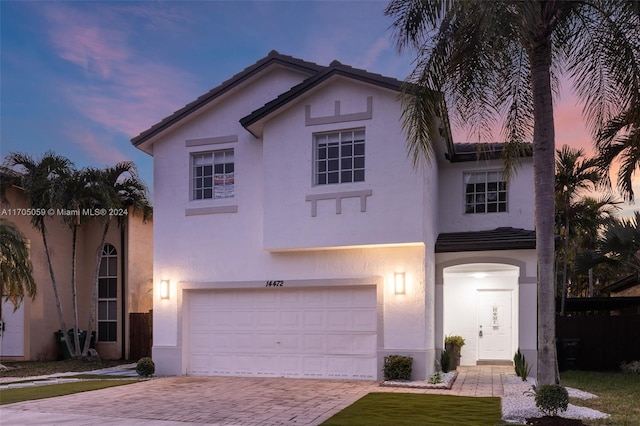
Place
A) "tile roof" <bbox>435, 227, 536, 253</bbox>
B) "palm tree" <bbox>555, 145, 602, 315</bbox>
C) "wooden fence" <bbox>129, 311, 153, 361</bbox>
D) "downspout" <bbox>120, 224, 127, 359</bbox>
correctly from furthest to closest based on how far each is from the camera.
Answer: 1. "palm tree" <bbox>555, 145, 602, 315</bbox>
2. "downspout" <bbox>120, 224, 127, 359</bbox>
3. "wooden fence" <bbox>129, 311, 153, 361</bbox>
4. "tile roof" <bbox>435, 227, 536, 253</bbox>

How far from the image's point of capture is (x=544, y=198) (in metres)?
10.6

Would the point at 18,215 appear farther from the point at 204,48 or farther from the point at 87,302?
the point at 204,48

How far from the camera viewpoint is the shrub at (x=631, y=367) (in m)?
16.0

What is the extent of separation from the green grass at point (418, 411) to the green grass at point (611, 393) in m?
1.69

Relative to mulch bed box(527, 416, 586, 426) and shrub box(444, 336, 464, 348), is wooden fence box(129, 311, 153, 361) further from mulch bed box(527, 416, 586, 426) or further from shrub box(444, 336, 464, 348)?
mulch bed box(527, 416, 586, 426)

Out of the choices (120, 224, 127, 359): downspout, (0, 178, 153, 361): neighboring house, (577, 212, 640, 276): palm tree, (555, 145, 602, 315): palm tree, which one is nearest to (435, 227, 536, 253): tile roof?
(577, 212, 640, 276): palm tree

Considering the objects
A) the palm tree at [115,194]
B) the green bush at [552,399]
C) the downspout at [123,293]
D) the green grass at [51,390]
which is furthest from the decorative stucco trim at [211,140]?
the green bush at [552,399]

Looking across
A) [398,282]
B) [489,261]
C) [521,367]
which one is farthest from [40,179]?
[521,367]

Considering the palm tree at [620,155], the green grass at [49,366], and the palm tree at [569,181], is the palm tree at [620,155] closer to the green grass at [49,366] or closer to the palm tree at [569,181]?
the palm tree at [569,181]

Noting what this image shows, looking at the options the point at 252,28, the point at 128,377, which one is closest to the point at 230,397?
the point at 128,377

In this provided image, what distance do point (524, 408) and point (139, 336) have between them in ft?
47.1

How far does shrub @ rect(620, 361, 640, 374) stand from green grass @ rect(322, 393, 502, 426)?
22.1 feet

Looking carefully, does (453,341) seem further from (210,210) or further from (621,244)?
(210,210)

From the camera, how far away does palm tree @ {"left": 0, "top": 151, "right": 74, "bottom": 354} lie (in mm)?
18797
